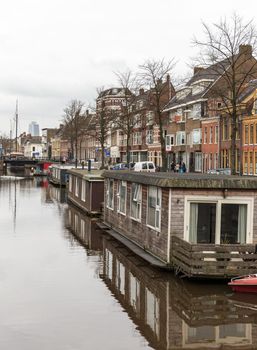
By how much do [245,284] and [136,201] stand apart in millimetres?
9233

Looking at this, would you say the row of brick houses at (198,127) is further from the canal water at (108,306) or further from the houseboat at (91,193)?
the canal water at (108,306)

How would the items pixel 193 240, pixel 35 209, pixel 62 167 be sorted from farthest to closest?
pixel 62 167, pixel 35 209, pixel 193 240

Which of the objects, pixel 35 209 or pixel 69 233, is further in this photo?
pixel 35 209

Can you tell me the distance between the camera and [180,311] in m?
15.9

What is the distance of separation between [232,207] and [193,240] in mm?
1808

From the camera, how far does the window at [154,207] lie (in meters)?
21.8

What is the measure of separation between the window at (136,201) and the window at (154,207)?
1.77m

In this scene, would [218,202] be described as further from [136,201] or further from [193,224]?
[136,201]

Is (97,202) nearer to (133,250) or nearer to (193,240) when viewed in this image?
(133,250)

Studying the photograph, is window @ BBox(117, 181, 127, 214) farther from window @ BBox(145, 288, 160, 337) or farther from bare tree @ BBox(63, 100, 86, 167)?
bare tree @ BBox(63, 100, 86, 167)

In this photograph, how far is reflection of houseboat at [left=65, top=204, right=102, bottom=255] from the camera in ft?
Answer: 90.1

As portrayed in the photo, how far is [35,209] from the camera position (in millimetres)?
46031

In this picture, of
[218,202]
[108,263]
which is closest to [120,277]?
[108,263]

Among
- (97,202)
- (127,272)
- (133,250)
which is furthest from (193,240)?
(97,202)
